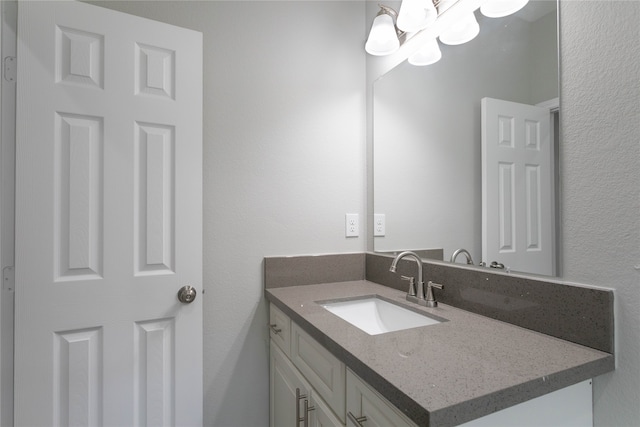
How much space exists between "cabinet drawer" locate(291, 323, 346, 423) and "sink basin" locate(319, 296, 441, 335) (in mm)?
191

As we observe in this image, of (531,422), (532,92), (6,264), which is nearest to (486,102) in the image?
(532,92)

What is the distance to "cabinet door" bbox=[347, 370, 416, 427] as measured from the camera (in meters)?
0.63

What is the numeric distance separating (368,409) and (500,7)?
1255 millimetres

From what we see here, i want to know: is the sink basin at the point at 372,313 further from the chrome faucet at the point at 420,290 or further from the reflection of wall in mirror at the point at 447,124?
the reflection of wall in mirror at the point at 447,124

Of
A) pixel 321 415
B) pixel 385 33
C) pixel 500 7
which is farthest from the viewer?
pixel 385 33

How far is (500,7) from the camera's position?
103 cm

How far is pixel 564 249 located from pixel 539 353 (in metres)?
0.29

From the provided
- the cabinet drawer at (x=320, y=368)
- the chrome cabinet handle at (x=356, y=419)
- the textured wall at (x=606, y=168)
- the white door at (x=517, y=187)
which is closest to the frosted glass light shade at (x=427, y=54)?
the white door at (x=517, y=187)

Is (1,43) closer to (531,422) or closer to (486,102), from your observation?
(486,102)

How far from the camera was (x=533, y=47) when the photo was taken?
3.13 feet

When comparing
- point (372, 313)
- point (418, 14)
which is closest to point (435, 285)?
point (372, 313)

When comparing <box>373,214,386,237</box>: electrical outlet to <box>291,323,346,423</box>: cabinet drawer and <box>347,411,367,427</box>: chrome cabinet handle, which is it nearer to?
<box>291,323,346,423</box>: cabinet drawer

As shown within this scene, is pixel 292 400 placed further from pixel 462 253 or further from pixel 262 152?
pixel 262 152

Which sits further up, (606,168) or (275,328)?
(606,168)
